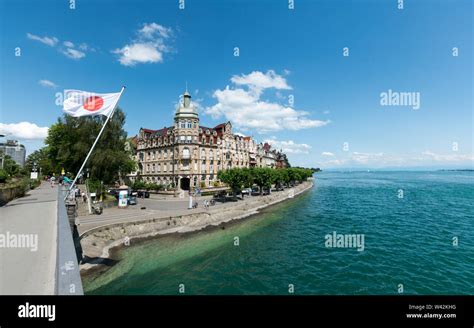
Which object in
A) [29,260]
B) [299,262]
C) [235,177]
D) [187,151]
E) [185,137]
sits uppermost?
[185,137]

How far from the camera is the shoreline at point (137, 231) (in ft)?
64.2

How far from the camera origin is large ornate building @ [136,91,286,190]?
54.4 metres

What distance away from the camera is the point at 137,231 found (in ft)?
83.1

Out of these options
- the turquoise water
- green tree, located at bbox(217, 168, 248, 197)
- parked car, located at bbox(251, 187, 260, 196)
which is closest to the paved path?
the turquoise water

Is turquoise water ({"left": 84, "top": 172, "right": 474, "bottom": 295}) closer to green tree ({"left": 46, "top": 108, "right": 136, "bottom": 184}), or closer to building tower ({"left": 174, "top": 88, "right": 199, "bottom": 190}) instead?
green tree ({"left": 46, "top": 108, "right": 136, "bottom": 184})

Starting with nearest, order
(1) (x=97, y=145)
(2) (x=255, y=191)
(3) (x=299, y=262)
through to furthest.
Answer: (3) (x=299, y=262) < (1) (x=97, y=145) < (2) (x=255, y=191)

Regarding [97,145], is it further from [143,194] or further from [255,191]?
[255,191]

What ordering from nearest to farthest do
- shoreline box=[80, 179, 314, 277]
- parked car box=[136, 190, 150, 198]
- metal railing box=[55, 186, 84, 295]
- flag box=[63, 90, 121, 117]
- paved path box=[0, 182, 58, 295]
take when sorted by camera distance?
1. metal railing box=[55, 186, 84, 295]
2. paved path box=[0, 182, 58, 295]
3. flag box=[63, 90, 121, 117]
4. shoreline box=[80, 179, 314, 277]
5. parked car box=[136, 190, 150, 198]

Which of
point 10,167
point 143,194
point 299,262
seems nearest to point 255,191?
point 143,194

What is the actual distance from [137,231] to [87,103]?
1791 cm

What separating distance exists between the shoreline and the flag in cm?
1317
